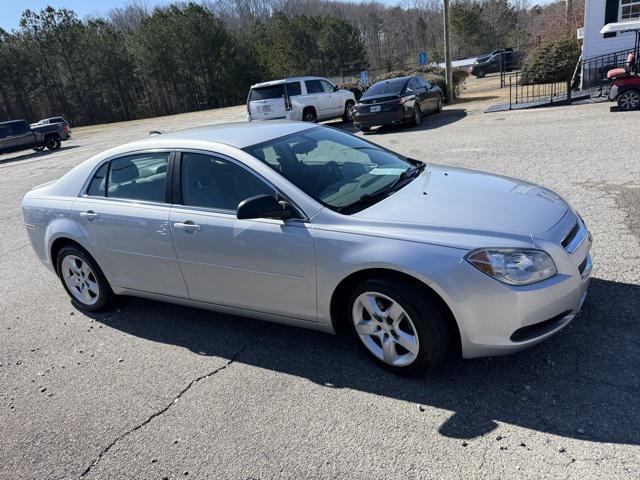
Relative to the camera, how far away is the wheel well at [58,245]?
4605mm

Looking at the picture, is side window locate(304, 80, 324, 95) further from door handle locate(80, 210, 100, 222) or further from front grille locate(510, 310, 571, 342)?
front grille locate(510, 310, 571, 342)

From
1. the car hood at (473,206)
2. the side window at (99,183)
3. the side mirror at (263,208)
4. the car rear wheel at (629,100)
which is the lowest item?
the car rear wheel at (629,100)

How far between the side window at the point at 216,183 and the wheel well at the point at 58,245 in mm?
1453

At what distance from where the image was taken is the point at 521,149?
9.54 m

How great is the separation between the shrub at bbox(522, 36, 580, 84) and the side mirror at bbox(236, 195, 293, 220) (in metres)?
19.2

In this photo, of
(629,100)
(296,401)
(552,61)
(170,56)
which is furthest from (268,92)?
(170,56)

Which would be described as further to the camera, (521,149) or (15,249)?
(521,149)

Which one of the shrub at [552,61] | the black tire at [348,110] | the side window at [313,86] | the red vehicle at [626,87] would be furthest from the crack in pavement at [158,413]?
the shrub at [552,61]

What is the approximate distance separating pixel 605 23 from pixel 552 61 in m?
3.76

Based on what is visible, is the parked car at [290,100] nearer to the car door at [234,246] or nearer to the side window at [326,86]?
the side window at [326,86]

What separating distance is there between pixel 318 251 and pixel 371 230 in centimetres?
37

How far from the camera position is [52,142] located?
26.5m

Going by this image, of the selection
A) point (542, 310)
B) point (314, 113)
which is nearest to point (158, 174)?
point (542, 310)

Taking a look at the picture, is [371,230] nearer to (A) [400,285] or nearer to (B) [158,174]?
(A) [400,285]
